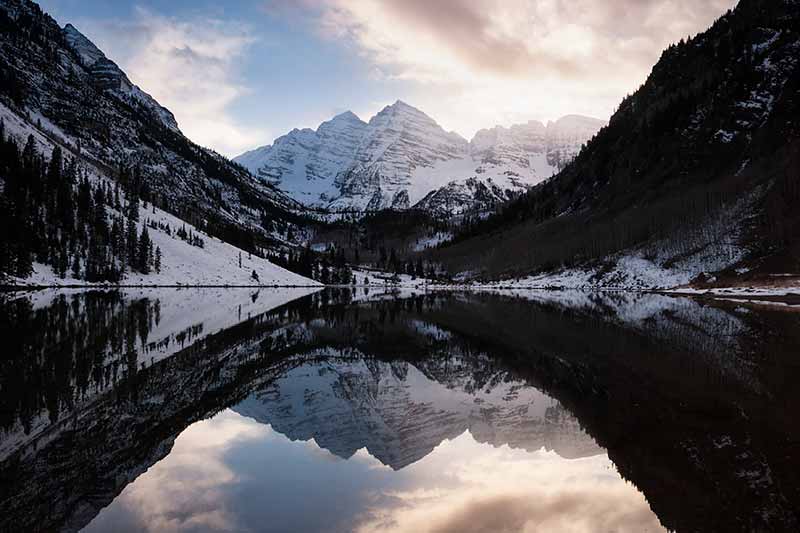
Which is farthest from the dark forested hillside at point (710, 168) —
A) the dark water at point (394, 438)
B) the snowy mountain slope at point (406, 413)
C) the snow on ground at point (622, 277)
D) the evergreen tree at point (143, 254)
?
the evergreen tree at point (143, 254)

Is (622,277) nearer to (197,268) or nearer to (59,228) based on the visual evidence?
(197,268)

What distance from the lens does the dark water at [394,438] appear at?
781cm

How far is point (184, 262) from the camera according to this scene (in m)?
132

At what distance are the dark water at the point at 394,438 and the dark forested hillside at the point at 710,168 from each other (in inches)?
3608

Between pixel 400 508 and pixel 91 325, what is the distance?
94.6 ft

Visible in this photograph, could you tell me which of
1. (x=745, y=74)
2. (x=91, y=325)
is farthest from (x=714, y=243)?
(x=91, y=325)

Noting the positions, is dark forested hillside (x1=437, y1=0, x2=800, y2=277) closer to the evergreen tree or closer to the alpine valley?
the alpine valley

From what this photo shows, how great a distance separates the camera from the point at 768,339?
27.3m

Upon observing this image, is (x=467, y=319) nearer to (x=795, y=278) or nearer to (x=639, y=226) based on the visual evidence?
(x=795, y=278)

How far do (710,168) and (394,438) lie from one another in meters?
159

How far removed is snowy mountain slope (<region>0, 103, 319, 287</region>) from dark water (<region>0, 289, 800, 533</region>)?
303 ft

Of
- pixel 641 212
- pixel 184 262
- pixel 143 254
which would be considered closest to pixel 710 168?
pixel 641 212

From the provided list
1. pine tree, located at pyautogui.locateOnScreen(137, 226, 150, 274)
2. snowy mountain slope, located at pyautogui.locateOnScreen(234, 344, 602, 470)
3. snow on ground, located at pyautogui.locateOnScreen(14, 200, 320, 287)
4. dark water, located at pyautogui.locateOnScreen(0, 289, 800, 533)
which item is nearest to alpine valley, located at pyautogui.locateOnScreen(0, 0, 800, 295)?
pine tree, located at pyautogui.locateOnScreen(137, 226, 150, 274)

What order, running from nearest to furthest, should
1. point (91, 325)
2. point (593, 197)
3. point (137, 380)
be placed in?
point (137, 380), point (91, 325), point (593, 197)
